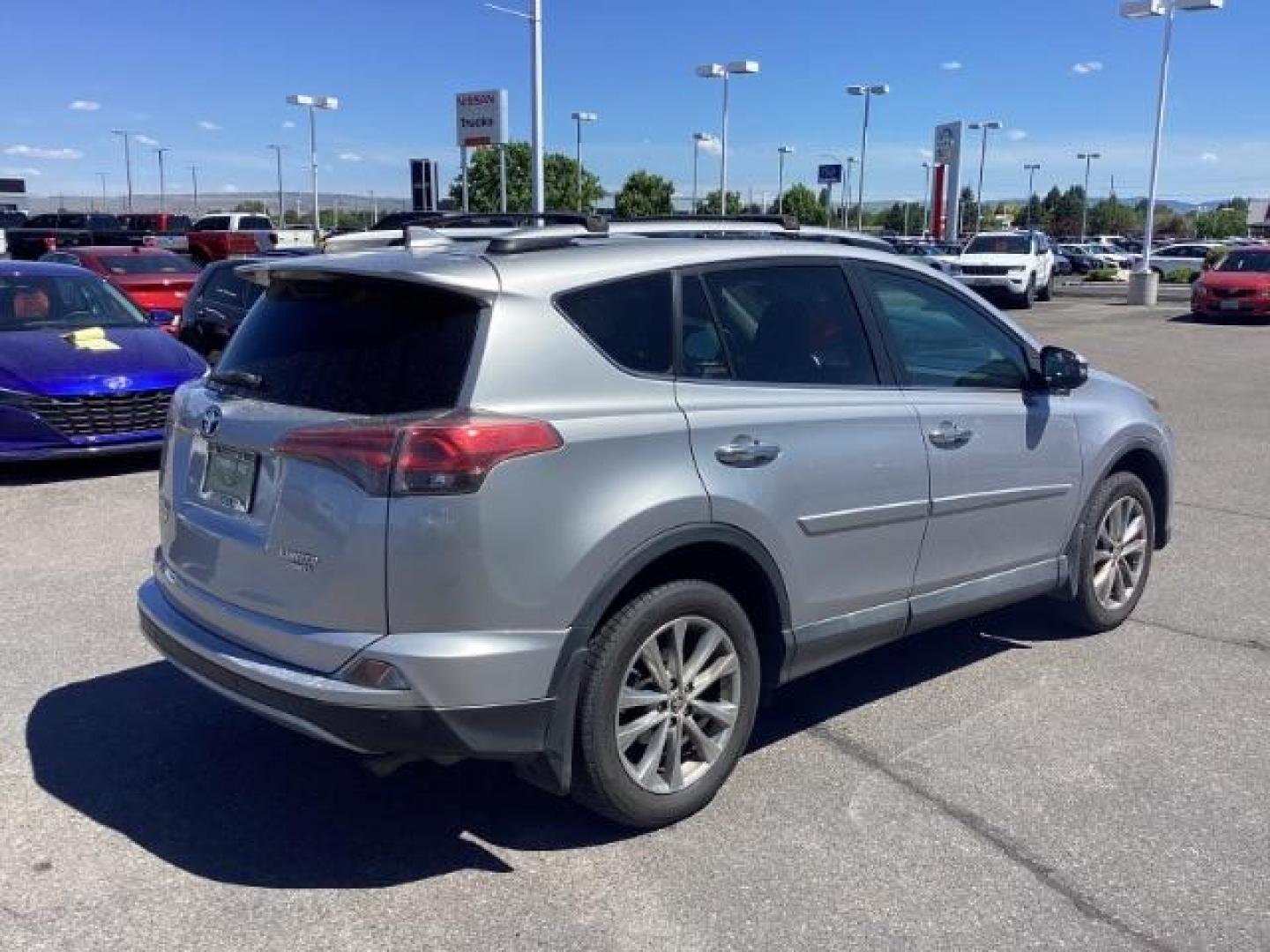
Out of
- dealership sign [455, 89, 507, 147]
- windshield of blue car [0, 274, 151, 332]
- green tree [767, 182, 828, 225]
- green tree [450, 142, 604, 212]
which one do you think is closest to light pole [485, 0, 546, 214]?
dealership sign [455, 89, 507, 147]

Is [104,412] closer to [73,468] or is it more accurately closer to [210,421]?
[73,468]

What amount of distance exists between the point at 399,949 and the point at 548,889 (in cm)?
48

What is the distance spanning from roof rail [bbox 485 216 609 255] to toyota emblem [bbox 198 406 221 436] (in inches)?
38.7

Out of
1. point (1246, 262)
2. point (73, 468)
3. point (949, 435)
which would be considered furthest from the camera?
point (1246, 262)

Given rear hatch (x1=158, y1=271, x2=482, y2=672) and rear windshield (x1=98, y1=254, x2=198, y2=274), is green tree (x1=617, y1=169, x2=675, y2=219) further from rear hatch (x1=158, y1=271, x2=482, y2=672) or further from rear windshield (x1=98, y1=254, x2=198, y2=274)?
rear hatch (x1=158, y1=271, x2=482, y2=672)

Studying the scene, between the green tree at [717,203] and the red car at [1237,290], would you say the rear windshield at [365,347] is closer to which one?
the red car at [1237,290]

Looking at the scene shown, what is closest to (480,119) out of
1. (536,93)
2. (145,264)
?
(536,93)

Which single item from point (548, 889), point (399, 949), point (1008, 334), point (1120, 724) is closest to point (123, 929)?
point (399, 949)

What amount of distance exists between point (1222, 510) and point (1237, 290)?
20.1 meters

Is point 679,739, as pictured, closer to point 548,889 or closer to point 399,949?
point 548,889

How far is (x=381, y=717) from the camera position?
3.13 meters

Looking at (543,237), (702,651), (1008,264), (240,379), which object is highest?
(543,237)

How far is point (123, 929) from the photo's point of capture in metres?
3.10

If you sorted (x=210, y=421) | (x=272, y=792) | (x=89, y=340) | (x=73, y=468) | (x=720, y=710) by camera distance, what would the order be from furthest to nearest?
1. (x=73, y=468)
2. (x=89, y=340)
3. (x=272, y=792)
4. (x=720, y=710)
5. (x=210, y=421)
